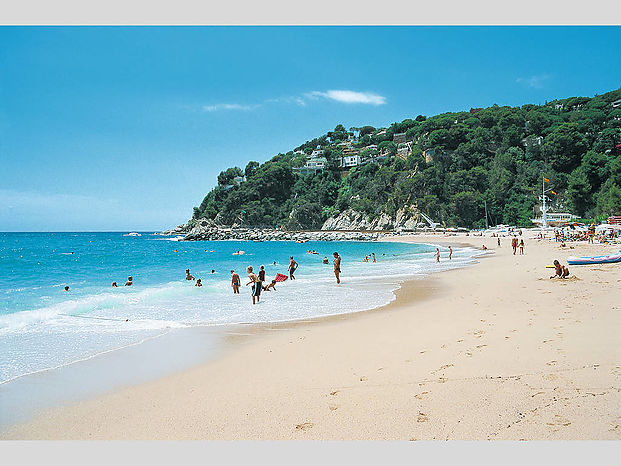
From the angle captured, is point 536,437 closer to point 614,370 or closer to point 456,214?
point 614,370

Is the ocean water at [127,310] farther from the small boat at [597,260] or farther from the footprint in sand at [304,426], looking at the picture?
the small boat at [597,260]

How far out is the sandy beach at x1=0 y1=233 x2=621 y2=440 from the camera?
3.66 m

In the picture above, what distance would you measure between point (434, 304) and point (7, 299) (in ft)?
52.0

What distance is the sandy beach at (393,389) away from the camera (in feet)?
12.0

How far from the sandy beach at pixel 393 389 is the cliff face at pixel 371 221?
231 ft

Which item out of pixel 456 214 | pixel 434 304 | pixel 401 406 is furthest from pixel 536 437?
pixel 456 214

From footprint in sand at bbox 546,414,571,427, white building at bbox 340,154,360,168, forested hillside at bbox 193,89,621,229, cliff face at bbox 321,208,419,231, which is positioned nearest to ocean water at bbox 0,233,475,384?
footprint in sand at bbox 546,414,571,427

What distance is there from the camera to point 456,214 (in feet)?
240

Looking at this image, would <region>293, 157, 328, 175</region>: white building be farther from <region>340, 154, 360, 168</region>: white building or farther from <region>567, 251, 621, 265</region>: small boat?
<region>567, 251, 621, 265</region>: small boat

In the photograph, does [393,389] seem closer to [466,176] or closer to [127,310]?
[127,310]

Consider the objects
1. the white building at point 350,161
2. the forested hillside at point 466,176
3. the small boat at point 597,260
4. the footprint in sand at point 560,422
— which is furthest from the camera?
the white building at point 350,161

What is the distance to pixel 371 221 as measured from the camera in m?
86.3

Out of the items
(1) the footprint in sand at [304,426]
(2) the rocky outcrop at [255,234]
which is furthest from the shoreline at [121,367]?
(2) the rocky outcrop at [255,234]

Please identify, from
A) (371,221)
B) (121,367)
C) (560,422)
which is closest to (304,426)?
(560,422)
